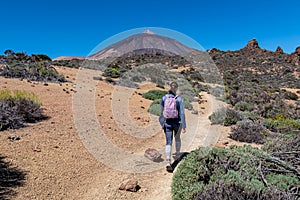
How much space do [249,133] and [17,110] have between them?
22.9 feet

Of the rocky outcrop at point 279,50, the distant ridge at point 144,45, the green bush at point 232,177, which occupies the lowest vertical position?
the green bush at point 232,177

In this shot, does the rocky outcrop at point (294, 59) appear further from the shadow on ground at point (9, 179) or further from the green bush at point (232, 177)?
the shadow on ground at point (9, 179)

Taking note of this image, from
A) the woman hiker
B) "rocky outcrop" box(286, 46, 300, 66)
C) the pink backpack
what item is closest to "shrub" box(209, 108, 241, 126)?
the woman hiker

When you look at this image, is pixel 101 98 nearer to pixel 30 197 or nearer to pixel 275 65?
pixel 30 197

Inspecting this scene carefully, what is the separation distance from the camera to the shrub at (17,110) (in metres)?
6.54

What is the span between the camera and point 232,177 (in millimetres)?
3240

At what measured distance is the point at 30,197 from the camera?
388 centimetres

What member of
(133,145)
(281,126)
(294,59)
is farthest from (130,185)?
(294,59)

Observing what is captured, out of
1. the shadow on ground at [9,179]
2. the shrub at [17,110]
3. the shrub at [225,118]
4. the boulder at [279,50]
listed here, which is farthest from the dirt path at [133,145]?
the boulder at [279,50]

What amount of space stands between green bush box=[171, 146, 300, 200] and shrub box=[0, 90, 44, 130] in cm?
500

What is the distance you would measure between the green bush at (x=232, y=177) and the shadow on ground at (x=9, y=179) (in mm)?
2611

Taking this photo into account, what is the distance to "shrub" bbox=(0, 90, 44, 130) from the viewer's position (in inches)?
258

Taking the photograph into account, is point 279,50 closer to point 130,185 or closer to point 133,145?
point 133,145

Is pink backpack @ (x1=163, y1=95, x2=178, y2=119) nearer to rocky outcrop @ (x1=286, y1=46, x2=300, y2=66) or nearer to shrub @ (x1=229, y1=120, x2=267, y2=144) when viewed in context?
shrub @ (x1=229, y1=120, x2=267, y2=144)
